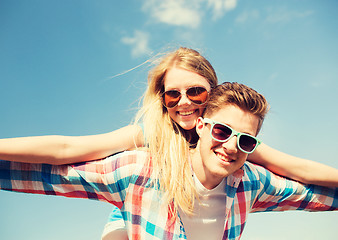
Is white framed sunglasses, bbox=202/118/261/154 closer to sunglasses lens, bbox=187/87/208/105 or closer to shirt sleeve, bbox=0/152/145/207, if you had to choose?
sunglasses lens, bbox=187/87/208/105

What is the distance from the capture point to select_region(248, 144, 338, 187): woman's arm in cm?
364

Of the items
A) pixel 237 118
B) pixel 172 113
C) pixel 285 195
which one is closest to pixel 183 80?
pixel 172 113

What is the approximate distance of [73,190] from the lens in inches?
121

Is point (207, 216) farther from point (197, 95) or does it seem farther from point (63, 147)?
point (63, 147)

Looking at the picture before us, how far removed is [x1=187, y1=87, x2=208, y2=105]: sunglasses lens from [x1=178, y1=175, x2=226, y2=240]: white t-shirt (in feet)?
2.77

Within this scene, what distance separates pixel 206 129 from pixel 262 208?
1.46 metres

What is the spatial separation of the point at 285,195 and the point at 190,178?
1342mm

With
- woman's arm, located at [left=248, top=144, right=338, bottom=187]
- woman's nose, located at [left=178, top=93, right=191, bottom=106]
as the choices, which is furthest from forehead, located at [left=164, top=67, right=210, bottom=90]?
woman's arm, located at [left=248, top=144, right=338, bottom=187]

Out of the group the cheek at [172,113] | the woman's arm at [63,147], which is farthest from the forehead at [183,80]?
the woman's arm at [63,147]

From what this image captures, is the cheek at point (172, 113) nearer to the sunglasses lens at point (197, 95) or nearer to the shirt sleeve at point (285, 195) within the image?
the sunglasses lens at point (197, 95)

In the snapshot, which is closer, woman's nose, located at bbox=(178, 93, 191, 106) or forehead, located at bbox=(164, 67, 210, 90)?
woman's nose, located at bbox=(178, 93, 191, 106)

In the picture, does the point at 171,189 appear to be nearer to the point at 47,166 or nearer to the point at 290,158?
the point at 47,166

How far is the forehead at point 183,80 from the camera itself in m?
3.54

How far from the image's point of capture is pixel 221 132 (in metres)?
3.00
